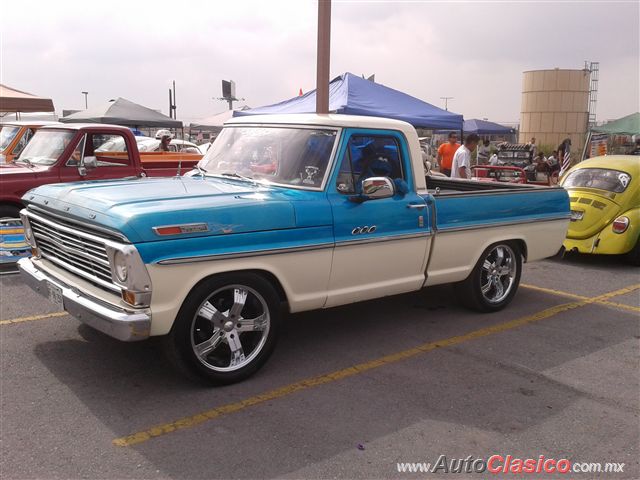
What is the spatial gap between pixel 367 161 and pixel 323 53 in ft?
18.2

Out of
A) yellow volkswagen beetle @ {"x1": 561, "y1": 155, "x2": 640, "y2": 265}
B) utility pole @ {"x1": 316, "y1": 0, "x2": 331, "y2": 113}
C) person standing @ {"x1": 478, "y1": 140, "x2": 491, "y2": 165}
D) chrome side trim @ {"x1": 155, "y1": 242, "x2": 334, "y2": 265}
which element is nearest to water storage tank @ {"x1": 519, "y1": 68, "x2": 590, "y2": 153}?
person standing @ {"x1": 478, "y1": 140, "x2": 491, "y2": 165}

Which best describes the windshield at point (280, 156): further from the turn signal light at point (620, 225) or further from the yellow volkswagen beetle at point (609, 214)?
the turn signal light at point (620, 225)

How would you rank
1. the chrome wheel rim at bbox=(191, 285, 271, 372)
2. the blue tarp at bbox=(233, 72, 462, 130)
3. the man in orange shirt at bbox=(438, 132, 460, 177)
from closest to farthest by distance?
the chrome wheel rim at bbox=(191, 285, 271, 372) < the blue tarp at bbox=(233, 72, 462, 130) < the man in orange shirt at bbox=(438, 132, 460, 177)

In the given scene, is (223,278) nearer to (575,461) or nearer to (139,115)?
(575,461)

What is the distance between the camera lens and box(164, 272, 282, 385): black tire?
391cm

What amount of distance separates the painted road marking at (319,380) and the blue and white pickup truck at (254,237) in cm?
30

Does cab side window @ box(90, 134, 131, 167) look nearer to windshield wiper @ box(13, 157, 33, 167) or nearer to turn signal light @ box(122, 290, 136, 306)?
windshield wiper @ box(13, 157, 33, 167)

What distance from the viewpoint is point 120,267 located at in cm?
367

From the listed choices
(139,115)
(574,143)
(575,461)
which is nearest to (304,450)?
(575,461)

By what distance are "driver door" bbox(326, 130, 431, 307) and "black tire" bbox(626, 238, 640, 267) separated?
16.0ft

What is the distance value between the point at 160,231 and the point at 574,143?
1425 inches

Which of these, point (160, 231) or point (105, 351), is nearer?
point (160, 231)

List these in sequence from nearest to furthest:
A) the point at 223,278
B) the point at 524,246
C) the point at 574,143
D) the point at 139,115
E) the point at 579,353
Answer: the point at 223,278, the point at 579,353, the point at 524,246, the point at 139,115, the point at 574,143

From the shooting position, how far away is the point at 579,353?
5.07m
